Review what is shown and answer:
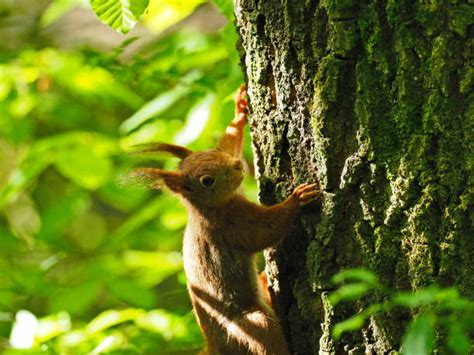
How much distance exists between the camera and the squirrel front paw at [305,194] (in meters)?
2.41

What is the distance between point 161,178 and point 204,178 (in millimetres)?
188

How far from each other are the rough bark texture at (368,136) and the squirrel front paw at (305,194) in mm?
35

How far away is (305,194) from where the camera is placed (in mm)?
2426

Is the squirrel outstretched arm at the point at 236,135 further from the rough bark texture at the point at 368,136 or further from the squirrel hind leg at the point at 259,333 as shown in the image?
the squirrel hind leg at the point at 259,333

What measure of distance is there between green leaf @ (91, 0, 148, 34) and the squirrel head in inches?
33.0

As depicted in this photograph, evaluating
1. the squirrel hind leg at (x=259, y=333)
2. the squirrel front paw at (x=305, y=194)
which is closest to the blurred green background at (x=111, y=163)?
the squirrel hind leg at (x=259, y=333)

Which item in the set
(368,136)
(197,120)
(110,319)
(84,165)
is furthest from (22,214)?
(368,136)

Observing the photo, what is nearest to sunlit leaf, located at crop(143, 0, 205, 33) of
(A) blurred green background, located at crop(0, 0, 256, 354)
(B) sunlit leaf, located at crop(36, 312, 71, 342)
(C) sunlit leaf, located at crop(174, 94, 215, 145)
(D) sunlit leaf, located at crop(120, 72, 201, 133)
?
(A) blurred green background, located at crop(0, 0, 256, 354)

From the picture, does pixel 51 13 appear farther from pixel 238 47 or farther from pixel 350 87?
pixel 350 87

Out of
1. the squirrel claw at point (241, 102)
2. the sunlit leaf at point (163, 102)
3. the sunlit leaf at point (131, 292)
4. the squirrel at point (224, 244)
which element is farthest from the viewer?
the sunlit leaf at point (131, 292)

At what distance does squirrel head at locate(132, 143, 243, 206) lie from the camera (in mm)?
3227

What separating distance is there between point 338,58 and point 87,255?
3283 millimetres

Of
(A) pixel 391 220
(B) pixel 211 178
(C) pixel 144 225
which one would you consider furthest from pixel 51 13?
(A) pixel 391 220

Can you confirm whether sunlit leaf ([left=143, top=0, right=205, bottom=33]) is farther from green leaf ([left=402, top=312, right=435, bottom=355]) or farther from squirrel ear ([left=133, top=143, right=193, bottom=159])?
green leaf ([left=402, top=312, right=435, bottom=355])
